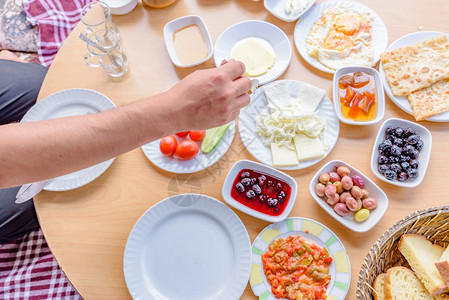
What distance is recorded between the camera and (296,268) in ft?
4.60

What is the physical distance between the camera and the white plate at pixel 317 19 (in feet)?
5.69

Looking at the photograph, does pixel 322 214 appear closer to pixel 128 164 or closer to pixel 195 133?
pixel 195 133

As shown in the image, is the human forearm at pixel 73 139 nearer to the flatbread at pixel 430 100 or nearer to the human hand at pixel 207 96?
the human hand at pixel 207 96

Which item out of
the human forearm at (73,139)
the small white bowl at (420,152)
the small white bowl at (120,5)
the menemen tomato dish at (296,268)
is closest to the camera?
the human forearm at (73,139)

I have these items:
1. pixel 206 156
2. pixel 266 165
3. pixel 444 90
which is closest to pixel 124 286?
pixel 206 156

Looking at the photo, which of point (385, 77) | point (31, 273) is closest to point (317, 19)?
point (385, 77)

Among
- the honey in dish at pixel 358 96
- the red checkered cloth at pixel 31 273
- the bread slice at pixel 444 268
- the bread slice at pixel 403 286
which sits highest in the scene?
the honey in dish at pixel 358 96

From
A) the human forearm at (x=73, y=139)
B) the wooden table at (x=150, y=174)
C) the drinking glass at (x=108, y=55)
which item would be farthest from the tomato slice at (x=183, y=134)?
the drinking glass at (x=108, y=55)

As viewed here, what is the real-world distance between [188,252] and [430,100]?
124 centimetres

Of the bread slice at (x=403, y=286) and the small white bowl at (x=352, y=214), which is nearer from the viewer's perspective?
the bread slice at (x=403, y=286)

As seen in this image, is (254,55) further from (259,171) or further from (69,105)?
(69,105)

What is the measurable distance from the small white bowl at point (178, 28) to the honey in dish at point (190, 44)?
17mm

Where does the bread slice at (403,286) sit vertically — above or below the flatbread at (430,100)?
below

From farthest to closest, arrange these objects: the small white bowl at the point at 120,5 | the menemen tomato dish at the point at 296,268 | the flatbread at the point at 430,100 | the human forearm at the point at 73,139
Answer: the small white bowl at the point at 120,5
the flatbread at the point at 430,100
the menemen tomato dish at the point at 296,268
the human forearm at the point at 73,139
